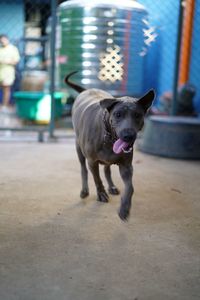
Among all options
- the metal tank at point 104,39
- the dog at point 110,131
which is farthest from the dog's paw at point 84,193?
the metal tank at point 104,39

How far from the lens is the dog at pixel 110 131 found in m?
2.10

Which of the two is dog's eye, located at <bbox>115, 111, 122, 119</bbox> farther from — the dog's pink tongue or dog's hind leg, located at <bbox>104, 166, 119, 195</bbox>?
dog's hind leg, located at <bbox>104, 166, 119, 195</bbox>

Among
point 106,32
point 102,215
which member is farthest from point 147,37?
point 102,215

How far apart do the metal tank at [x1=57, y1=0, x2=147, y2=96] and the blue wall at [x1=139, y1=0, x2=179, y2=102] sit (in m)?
0.81

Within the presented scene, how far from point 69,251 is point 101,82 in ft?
13.1

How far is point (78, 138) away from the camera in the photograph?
2826 mm

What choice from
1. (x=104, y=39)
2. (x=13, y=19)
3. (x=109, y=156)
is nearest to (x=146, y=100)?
(x=109, y=156)

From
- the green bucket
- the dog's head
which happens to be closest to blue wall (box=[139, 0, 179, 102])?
the green bucket

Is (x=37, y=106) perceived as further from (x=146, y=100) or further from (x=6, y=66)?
(x=146, y=100)

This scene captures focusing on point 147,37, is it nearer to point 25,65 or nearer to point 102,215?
point 102,215

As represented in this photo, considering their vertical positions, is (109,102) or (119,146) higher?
(109,102)

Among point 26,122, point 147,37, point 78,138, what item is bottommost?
point 26,122

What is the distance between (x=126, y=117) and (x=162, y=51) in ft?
18.1

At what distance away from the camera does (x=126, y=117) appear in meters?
2.09
